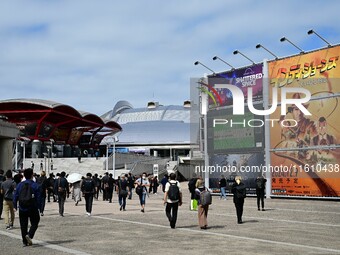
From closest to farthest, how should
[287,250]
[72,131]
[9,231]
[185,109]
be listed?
[287,250], [9,231], [72,131], [185,109]

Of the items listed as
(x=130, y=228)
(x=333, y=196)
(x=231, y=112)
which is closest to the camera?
(x=130, y=228)

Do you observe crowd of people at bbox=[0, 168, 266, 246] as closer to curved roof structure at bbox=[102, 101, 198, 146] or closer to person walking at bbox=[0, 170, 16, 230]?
person walking at bbox=[0, 170, 16, 230]

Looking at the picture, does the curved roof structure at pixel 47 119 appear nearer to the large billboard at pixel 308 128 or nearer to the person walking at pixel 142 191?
the large billboard at pixel 308 128

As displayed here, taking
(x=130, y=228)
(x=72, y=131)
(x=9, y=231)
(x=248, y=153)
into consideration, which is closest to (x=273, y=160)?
(x=248, y=153)

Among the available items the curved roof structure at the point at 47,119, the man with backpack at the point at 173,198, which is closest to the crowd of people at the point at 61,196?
the man with backpack at the point at 173,198

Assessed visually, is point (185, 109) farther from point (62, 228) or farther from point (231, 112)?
point (62, 228)

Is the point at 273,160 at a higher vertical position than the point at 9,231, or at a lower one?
higher

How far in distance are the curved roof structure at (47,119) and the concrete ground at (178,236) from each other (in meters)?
62.3

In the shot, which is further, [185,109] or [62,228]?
[185,109]

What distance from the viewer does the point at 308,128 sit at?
3027cm

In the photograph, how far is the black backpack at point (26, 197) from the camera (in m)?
10.6

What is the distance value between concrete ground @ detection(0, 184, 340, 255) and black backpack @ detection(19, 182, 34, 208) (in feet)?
2.93

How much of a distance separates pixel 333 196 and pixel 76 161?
159 feet

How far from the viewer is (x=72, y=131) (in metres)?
100
